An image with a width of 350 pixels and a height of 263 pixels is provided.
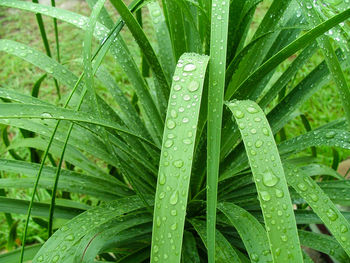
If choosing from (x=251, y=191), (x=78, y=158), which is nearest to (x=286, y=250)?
(x=251, y=191)

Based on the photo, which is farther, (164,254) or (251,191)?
(251,191)

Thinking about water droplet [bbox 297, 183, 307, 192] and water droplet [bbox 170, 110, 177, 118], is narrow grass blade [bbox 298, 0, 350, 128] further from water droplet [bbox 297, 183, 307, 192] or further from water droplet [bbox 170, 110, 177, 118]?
water droplet [bbox 170, 110, 177, 118]

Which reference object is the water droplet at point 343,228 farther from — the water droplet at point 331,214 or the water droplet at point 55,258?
the water droplet at point 55,258

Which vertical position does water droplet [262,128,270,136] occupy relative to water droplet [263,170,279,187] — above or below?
above

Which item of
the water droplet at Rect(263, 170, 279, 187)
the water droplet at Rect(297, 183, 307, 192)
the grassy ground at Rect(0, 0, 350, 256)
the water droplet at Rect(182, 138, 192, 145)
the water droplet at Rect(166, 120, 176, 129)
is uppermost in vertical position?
the grassy ground at Rect(0, 0, 350, 256)

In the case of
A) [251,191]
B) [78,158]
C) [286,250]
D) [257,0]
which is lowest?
[286,250]

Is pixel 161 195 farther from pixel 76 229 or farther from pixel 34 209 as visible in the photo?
pixel 34 209

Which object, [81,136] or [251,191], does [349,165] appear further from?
[81,136]

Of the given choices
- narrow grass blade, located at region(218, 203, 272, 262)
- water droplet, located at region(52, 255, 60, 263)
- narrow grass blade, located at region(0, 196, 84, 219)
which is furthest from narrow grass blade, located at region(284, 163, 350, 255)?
narrow grass blade, located at region(0, 196, 84, 219)
